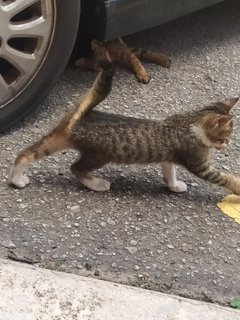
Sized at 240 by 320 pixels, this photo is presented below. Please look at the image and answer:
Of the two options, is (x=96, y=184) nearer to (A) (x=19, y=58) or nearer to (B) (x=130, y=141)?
(B) (x=130, y=141)

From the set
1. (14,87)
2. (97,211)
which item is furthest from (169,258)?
(14,87)

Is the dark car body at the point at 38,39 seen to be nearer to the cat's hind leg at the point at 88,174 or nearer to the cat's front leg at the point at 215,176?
the cat's hind leg at the point at 88,174

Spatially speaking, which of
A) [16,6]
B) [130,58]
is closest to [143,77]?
[130,58]

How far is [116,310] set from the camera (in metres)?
2.96

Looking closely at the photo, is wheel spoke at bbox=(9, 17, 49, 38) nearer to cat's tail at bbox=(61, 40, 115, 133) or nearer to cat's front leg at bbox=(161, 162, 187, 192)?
cat's tail at bbox=(61, 40, 115, 133)

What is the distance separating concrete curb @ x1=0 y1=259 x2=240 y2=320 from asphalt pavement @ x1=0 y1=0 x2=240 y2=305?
0.33 ft

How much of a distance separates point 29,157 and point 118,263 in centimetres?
74

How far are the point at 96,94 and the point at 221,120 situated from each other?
665 mm

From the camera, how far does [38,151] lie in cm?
360

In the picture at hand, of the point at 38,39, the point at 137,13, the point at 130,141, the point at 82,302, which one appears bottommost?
the point at 82,302

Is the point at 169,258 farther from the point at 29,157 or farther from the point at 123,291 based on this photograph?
the point at 29,157

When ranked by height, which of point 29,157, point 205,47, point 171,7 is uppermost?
point 171,7

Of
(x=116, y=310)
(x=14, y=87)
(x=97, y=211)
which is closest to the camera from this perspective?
(x=116, y=310)

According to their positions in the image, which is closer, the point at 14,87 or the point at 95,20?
the point at 14,87
